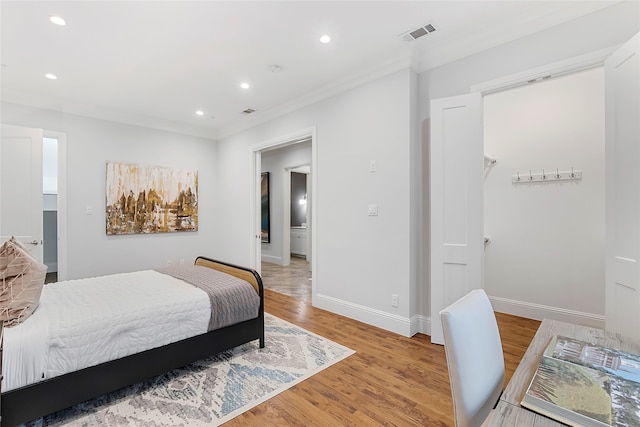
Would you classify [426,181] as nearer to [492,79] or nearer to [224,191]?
[492,79]

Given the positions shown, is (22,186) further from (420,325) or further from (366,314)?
(420,325)

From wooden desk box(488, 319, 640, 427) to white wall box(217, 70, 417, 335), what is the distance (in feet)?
5.27

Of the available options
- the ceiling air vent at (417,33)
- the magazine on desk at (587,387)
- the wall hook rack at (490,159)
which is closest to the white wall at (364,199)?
the ceiling air vent at (417,33)

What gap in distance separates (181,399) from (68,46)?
312 cm

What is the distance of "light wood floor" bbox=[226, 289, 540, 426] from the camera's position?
174 cm

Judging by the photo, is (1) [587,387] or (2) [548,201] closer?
(1) [587,387]

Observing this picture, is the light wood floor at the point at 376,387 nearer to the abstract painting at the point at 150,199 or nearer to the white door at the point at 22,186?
the abstract painting at the point at 150,199

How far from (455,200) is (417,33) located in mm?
1478

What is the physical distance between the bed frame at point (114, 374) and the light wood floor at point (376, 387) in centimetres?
65

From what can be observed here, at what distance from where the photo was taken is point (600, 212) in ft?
9.75

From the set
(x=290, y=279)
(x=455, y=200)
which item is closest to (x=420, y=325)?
(x=455, y=200)

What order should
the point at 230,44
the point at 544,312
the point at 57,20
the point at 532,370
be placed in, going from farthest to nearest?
the point at 544,312 → the point at 230,44 → the point at 57,20 → the point at 532,370

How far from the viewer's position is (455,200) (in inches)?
104

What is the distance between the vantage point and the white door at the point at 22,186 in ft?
11.3
